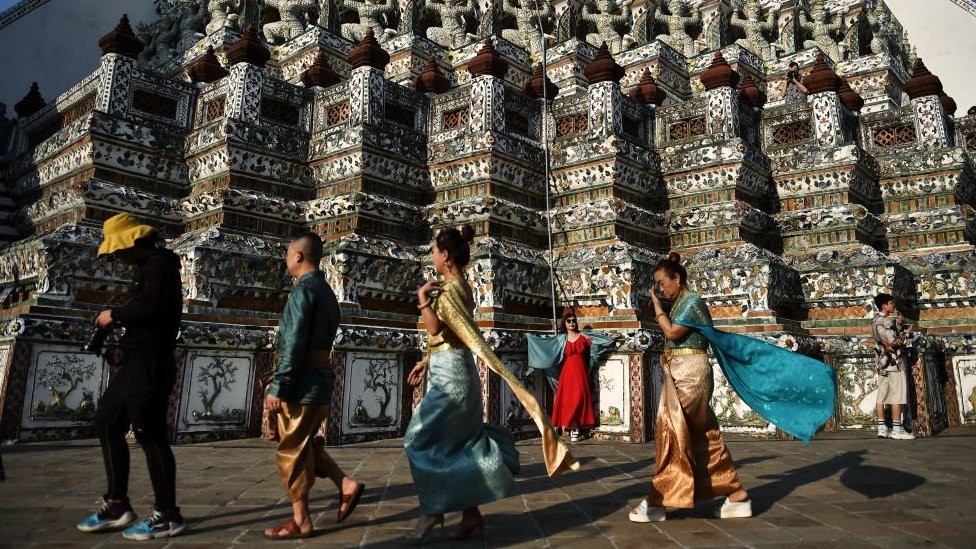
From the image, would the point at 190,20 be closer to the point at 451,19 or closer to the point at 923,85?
the point at 451,19

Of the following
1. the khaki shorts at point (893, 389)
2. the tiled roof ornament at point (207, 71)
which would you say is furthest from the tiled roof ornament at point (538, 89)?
the khaki shorts at point (893, 389)

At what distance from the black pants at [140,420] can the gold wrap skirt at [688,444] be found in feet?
9.47

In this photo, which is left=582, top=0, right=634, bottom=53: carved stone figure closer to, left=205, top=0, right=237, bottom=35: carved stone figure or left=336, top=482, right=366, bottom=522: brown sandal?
left=205, top=0, right=237, bottom=35: carved stone figure

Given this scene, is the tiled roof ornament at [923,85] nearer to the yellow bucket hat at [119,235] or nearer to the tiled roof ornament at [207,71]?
the tiled roof ornament at [207,71]

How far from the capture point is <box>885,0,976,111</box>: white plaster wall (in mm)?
18984

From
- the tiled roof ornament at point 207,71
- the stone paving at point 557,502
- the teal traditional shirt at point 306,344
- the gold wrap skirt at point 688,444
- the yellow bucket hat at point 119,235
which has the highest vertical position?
the tiled roof ornament at point 207,71

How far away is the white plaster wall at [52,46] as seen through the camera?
15367mm

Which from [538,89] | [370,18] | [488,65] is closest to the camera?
[488,65]

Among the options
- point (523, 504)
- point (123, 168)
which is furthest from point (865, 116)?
point (123, 168)

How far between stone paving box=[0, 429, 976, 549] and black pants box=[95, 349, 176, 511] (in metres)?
0.30

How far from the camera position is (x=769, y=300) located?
29.3 feet

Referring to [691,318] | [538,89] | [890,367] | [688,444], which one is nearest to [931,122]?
[890,367]

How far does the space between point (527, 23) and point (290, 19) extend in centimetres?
573

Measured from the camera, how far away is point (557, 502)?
15.1ft
